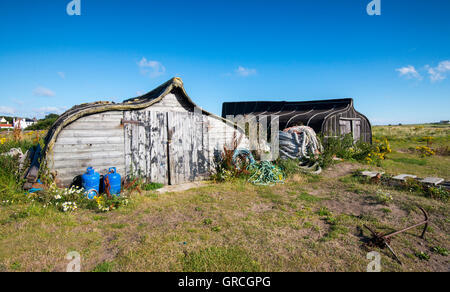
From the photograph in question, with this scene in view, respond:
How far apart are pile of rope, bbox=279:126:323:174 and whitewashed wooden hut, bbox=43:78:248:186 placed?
2.68 metres

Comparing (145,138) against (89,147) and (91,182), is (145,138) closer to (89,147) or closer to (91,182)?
(89,147)

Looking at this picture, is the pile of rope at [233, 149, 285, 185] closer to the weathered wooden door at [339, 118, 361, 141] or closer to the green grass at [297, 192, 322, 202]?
the green grass at [297, 192, 322, 202]

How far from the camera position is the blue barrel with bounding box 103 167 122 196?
662cm

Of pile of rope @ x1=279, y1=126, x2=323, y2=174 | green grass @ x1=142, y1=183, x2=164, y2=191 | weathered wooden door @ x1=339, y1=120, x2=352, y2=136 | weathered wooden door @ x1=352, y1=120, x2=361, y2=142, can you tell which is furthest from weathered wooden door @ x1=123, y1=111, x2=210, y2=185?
weathered wooden door @ x1=352, y1=120, x2=361, y2=142

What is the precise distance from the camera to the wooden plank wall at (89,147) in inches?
258

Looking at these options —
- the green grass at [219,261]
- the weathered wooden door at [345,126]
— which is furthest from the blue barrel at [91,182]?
the weathered wooden door at [345,126]

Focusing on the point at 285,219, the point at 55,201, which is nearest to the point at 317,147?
the point at 285,219

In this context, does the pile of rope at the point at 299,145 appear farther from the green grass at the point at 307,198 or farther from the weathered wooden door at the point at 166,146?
the weathered wooden door at the point at 166,146

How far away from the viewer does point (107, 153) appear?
724 centimetres

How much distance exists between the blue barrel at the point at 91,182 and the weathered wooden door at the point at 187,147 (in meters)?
2.54

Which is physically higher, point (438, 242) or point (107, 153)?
point (107, 153)

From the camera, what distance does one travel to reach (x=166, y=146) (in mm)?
8328
